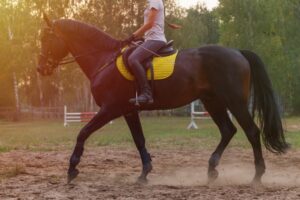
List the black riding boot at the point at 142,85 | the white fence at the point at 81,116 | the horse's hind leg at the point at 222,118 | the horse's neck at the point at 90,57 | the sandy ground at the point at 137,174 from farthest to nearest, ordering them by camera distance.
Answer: the white fence at the point at 81,116 < the horse's hind leg at the point at 222,118 < the horse's neck at the point at 90,57 < the black riding boot at the point at 142,85 < the sandy ground at the point at 137,174

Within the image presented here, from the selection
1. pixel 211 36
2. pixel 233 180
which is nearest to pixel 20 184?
pixel 233 180

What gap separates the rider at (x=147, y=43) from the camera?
8.16 m

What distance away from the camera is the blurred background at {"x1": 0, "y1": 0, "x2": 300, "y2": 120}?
41.2 m

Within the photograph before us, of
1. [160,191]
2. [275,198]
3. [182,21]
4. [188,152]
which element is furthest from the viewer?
[182,21]

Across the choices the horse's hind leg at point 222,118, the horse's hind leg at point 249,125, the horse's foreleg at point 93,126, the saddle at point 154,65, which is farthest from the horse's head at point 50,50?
the horse's hind leg at point 249,125

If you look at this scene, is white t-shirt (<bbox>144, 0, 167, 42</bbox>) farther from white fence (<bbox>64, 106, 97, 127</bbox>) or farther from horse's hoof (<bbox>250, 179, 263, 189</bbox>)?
white fence (<bbox>64, 106, 97, 127</bbox>)

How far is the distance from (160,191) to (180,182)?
4.02 ft

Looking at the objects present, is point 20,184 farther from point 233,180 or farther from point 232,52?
point 232,52

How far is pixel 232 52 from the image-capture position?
8.53 meters

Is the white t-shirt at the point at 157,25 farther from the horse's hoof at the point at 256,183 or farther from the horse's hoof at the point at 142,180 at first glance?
the horse's hoof at the point at 256,183

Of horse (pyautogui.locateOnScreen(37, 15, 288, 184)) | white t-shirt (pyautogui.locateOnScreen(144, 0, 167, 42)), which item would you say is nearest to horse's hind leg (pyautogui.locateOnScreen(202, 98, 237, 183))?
horse (pyautogui.locateOnScreen(37, 15, 288, 184))

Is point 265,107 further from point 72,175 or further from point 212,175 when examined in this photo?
point 72,175

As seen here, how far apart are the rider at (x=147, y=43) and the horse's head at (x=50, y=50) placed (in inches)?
51.7

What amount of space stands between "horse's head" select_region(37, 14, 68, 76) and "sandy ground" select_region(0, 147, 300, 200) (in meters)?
1.90
